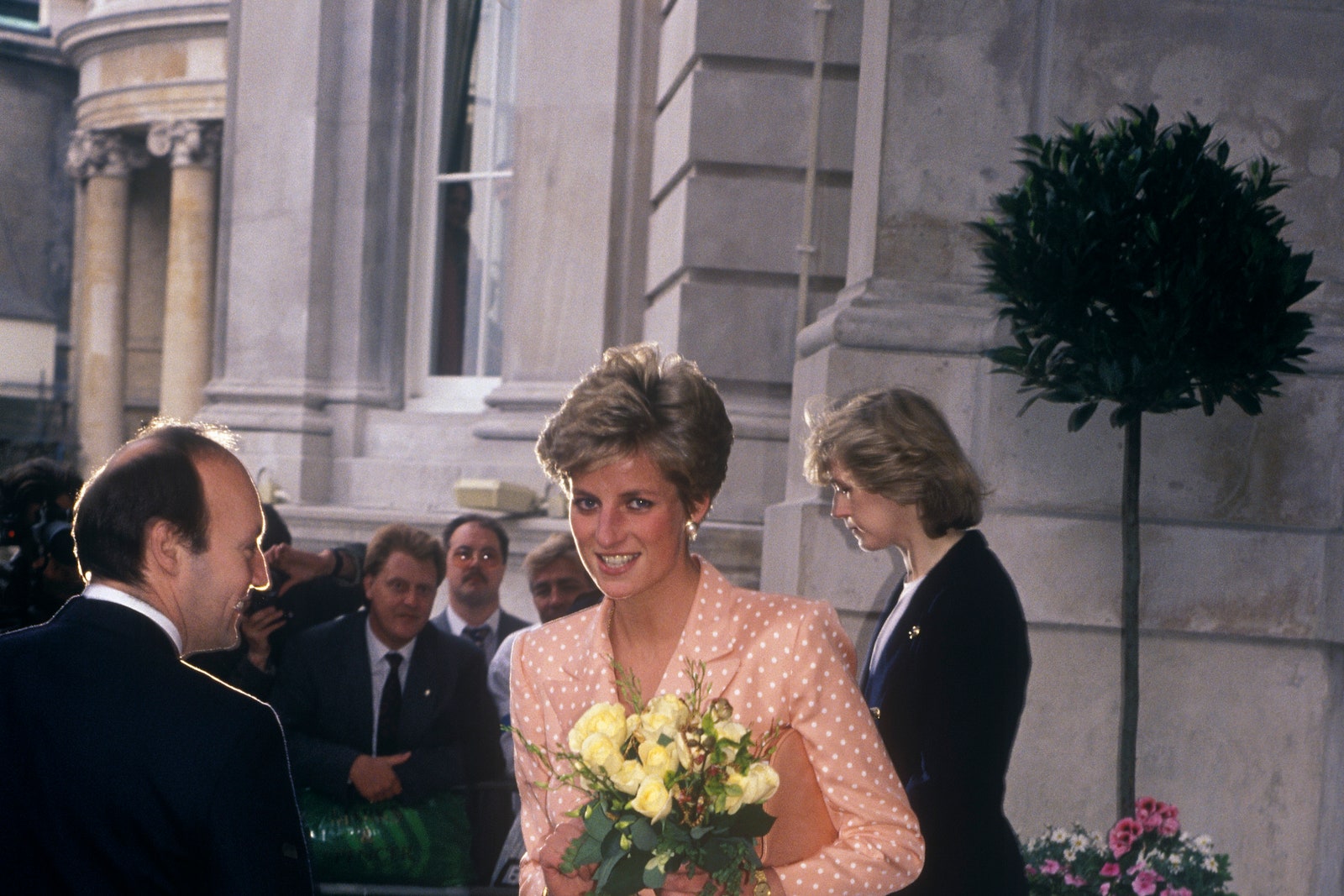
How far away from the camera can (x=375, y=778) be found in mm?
5148

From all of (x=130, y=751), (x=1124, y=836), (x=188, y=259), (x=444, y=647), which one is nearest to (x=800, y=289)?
(x=444, y=647)

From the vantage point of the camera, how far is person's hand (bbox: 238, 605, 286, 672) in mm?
5773

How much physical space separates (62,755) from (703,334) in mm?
6314

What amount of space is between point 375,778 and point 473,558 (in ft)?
5.24

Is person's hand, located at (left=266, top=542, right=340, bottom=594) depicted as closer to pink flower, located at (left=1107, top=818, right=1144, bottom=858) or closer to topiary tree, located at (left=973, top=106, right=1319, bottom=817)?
topiary tree, located at (left=973, top=106, right=1319, bottom=817)

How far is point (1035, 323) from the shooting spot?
4496 millimetres

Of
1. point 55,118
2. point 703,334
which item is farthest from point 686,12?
point 55,118

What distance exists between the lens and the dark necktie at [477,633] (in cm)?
666

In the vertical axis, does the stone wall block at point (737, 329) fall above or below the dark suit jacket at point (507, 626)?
above

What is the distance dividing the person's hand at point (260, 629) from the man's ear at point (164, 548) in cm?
365

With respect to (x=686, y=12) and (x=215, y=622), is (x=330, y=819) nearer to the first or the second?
(x=215, y=622)

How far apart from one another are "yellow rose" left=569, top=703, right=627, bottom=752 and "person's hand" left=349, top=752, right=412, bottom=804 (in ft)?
9.99

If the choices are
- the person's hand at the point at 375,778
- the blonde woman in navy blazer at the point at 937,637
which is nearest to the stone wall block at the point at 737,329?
the person's hand at the point at 375,778

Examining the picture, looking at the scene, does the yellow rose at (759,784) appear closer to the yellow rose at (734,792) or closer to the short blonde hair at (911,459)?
the yellow rose at (734,792)
